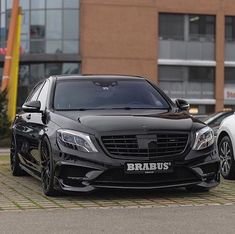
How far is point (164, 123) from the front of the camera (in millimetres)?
7656

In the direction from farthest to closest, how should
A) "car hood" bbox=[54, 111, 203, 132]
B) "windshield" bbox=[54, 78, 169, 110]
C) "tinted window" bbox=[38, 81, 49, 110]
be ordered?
"tinted window" bbox=[38, 81, 49, 110] → "windshield" bbox=[54, 78, 169, 110] → "car hood" bbox=[54, 111, 203, 132]

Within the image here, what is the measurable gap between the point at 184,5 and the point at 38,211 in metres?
41.6

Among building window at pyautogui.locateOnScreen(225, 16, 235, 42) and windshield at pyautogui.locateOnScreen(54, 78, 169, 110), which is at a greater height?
building window at pyautogui.locateOnScreen(225, 16, 235, 42)

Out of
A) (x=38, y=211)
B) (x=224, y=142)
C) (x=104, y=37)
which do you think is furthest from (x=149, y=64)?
(x=38, y=211)

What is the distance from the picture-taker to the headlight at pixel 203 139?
25.0ft

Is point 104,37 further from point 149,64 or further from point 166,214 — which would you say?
point 166,214

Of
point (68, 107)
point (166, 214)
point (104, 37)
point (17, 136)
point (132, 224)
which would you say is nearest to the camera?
point (132, 224)

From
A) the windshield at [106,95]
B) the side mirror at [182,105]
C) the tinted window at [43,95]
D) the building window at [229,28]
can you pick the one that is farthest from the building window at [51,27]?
the side mirror at [182,105]

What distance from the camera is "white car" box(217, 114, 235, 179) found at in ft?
31.3

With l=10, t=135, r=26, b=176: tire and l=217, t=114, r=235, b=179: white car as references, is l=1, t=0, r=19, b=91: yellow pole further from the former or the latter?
l=217, t=114, r=235, b=179: white car

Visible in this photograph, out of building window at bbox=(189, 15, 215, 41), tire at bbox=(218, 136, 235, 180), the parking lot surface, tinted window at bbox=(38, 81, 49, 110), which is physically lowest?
the parking lot surface

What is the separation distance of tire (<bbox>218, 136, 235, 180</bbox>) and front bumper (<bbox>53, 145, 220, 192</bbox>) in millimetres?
1994

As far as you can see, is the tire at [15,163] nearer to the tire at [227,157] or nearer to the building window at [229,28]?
the tire at [227,157]

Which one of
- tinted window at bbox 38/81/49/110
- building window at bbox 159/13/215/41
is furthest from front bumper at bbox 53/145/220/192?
building window at bbox 159/13/215/41
